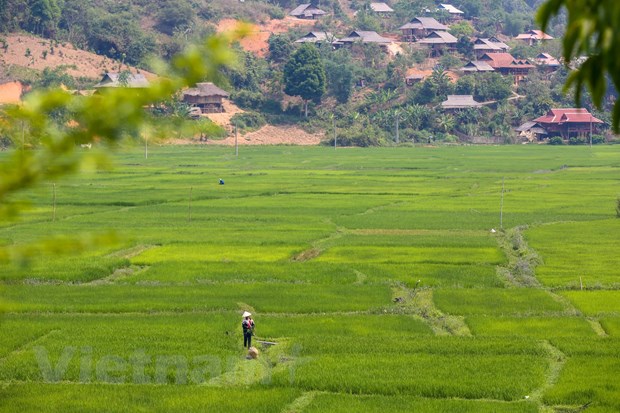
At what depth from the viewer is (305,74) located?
232 ft

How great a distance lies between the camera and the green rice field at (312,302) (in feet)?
41.3

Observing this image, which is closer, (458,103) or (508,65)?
(458,103)

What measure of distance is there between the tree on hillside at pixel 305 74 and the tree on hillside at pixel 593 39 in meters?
68.1

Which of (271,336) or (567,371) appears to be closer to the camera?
(567,371)

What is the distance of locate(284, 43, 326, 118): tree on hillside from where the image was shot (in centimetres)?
7081

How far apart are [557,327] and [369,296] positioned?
3.92 metres

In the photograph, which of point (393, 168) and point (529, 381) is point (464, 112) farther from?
point (529, 381)

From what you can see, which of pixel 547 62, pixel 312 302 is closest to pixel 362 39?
pixel 547 62

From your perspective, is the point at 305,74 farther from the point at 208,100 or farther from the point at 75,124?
the point at 75,124

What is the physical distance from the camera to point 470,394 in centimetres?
1276

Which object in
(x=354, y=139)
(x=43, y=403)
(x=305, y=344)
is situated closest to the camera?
(x=43, y=403)

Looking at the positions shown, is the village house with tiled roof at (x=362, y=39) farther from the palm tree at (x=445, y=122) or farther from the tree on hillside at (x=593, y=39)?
the tree on hillside at (x=593, y=39)

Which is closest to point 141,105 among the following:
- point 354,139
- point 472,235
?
point 472,235

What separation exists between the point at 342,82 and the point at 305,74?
5848mm
